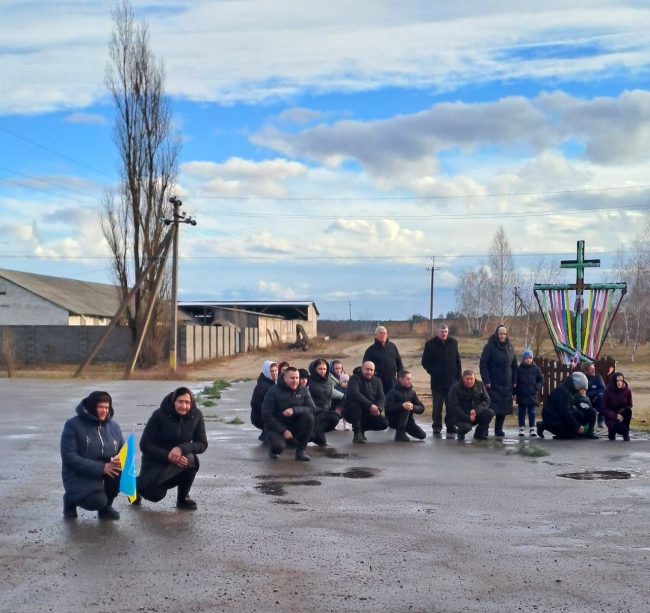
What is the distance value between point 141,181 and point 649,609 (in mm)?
36721

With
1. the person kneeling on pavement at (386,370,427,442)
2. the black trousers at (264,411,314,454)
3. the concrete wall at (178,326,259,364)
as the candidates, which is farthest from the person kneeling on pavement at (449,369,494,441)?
the concrete wall at (178,326,259,364)

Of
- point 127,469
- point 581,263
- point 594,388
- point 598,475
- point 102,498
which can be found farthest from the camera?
point 581,263

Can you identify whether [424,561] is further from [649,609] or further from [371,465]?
[371,465]

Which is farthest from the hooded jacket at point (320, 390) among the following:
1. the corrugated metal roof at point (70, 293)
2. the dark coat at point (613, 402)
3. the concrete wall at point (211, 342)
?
the corrugated metal roof at point (70, 293)

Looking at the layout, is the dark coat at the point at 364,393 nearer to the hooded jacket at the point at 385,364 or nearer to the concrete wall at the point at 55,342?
the hooded jacket at the point at 385,364

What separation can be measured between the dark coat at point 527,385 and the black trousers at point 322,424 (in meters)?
3.62

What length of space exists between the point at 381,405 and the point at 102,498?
6904 millimetres

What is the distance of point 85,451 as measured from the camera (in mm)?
7879

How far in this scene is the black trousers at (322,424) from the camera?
13.1m

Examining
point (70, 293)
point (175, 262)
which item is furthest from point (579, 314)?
point (70, 293)

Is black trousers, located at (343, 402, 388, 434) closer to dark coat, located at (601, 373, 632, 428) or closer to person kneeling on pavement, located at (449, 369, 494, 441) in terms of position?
person kneeling on pavement, located at (449, 369, 494, 441)

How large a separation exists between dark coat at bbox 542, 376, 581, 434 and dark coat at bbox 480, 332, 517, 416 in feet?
2.19

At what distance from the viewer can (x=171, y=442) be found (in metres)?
8.35

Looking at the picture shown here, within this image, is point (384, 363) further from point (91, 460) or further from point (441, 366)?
point (91, 460)
